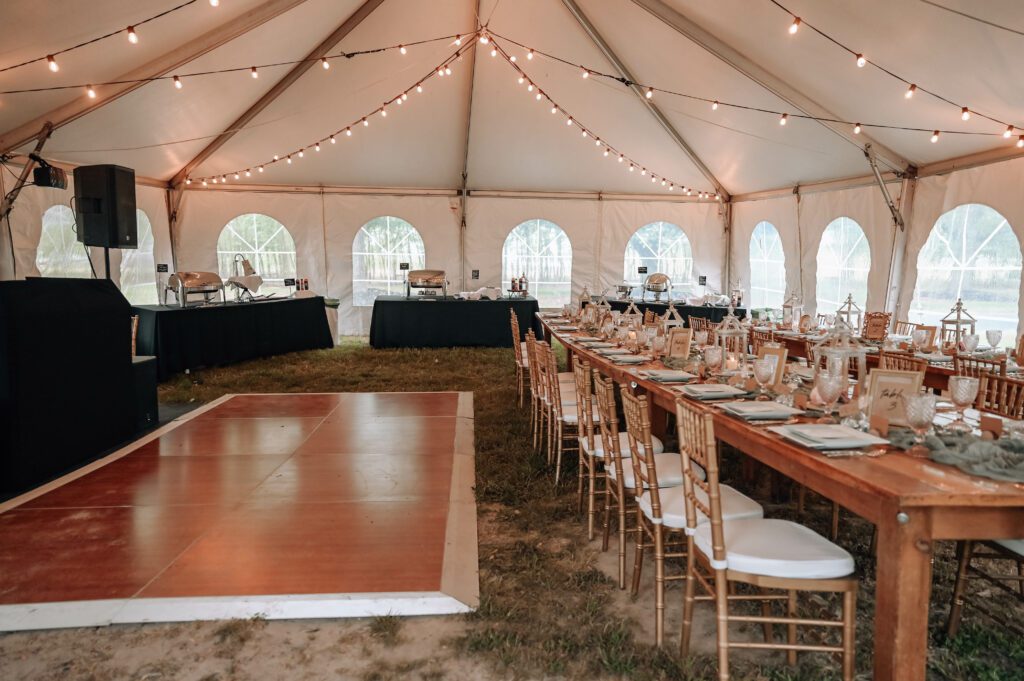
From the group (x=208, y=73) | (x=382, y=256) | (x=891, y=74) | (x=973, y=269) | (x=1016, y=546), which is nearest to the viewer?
(x=1016, y=546)

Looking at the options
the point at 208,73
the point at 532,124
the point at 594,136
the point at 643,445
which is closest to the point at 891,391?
the point at 643,445

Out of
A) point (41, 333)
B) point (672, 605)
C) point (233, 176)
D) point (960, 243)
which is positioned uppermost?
point (233, 176)

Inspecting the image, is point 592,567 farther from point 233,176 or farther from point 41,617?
point 233,176

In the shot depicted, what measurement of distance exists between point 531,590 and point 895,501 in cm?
160

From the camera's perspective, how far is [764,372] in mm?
3039

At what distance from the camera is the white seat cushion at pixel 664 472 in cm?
286

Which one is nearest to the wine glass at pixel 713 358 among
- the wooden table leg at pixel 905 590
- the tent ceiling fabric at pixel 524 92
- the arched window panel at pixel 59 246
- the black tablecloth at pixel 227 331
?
the wooden table leg at pixel 905 590

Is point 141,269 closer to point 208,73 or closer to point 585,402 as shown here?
point 208,73

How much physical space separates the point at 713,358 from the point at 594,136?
26.0 ft

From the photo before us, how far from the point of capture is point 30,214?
26.2ft

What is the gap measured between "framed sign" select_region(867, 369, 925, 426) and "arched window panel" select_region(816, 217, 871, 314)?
24.8 ft

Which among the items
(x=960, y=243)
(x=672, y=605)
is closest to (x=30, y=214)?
(x=672, y=605)

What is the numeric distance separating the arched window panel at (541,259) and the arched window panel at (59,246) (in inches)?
281

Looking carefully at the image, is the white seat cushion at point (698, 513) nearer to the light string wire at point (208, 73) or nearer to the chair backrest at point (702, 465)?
the chair backrest at point (702, 465)
